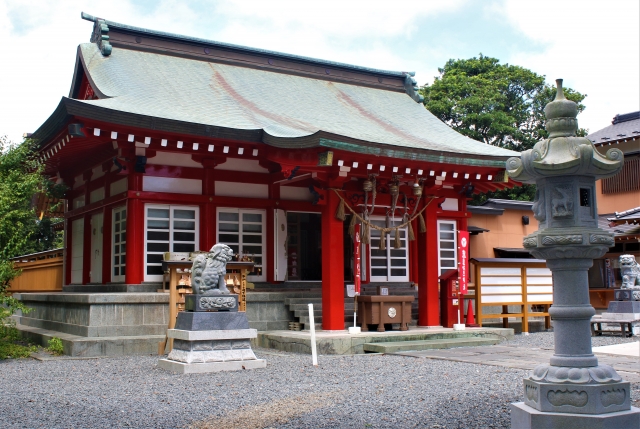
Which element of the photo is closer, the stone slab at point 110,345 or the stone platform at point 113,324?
the stone slab at point 110,345

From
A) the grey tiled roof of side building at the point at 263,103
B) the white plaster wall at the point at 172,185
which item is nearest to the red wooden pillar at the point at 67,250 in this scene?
the grey tiled roof of side building at the point at 263,103

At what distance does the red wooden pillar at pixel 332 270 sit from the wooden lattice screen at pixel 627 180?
16.1 metres

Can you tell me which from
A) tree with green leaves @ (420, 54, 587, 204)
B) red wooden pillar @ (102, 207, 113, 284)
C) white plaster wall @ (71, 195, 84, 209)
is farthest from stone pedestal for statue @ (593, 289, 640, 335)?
tree with green leaves @ (420, 54, 587, 204)

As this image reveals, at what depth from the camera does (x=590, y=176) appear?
5340mm

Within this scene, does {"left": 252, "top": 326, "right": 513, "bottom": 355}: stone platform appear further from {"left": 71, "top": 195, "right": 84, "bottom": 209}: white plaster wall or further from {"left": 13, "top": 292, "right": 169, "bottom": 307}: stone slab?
{"left": 71, "top": 195, "right": 84, "bottom": 209}: white plaster wall

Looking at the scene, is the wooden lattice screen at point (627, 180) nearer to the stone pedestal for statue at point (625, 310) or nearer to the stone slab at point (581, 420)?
the stone pedestal for statue at point (625, 310)

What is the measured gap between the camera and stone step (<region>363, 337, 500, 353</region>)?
37.3 feet

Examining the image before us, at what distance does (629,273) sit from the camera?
1493 cm

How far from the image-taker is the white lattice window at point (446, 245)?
1628cm

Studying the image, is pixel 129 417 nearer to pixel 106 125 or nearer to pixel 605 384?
pixel 605 384

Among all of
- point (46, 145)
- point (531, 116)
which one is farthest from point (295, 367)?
point (531, 116)

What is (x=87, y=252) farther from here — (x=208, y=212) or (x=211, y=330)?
(x=211, y=330)

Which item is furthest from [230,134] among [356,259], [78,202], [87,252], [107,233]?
[78,202]

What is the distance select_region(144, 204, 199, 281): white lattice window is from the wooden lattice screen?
17.6m
